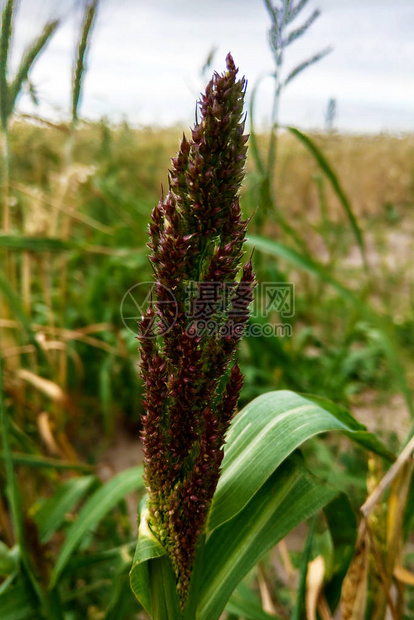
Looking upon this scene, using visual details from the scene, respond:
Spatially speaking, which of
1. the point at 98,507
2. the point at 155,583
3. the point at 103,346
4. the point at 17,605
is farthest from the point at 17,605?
the point at 103,346

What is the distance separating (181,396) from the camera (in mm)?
658

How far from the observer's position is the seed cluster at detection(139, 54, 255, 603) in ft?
1.96

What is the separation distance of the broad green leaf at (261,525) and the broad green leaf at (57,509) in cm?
95

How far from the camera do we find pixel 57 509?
5.54 ft

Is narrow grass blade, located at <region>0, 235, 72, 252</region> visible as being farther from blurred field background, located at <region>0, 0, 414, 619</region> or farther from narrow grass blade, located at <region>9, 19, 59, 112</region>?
narrow grass blade, located at <region>9, 19, 59, 112</region>

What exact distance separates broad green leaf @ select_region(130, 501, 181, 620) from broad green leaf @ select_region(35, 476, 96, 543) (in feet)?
3.26

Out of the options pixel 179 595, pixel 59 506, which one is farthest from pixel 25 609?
pixel 179 595

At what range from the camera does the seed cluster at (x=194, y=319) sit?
1.96 ft

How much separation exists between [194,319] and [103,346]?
190 cm

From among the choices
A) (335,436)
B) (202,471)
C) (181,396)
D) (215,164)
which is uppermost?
(215,164)

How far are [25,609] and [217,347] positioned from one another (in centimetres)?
101

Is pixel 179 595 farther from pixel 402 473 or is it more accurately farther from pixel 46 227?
pixel 46 227

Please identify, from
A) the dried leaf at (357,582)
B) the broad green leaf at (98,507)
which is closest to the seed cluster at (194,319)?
the dried leaf at (357,582)

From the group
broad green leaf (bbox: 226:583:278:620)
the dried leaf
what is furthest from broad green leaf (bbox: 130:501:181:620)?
broad green leaf (bbox: 226:583:278:620)
